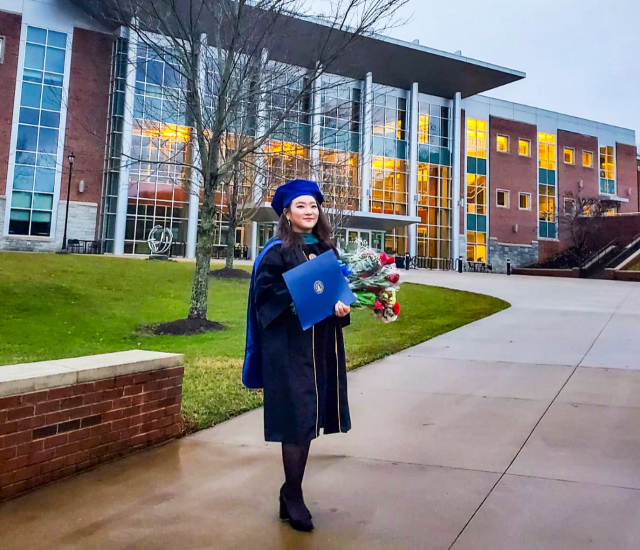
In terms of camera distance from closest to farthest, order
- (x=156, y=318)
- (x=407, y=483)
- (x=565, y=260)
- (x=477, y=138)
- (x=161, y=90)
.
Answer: (x=407, y=483)
(x=156, y=318)
(x=161, y=90)
(x=565, y=260)
(x=477, y=138)

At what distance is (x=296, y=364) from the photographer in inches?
115

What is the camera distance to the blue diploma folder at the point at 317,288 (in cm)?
277

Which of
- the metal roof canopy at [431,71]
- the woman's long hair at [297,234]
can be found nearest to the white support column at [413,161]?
the metal roof canopy at [431,71]

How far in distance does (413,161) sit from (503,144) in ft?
33.9

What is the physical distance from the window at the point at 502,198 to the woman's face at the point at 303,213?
4517 centimetres

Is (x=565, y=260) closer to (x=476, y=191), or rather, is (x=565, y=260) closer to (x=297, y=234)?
(x=476, y=191)

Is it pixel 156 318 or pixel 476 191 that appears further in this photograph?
pixel 476 191

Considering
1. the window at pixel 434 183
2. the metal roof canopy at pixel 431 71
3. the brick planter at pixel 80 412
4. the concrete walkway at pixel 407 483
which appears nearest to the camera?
the concrete walkway at pixel 407 483

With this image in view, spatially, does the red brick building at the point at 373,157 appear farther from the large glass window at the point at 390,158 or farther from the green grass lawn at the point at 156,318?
the green grass lawn at the point at 156,318

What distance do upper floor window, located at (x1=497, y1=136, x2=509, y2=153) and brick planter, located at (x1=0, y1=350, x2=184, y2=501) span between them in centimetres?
4558

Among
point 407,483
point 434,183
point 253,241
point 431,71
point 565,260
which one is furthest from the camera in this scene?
point 434,183

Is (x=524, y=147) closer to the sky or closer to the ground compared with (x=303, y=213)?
closer to the sky

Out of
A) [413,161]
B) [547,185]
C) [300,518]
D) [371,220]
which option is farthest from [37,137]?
[547,185]

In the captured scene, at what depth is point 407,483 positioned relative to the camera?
3.61 m
